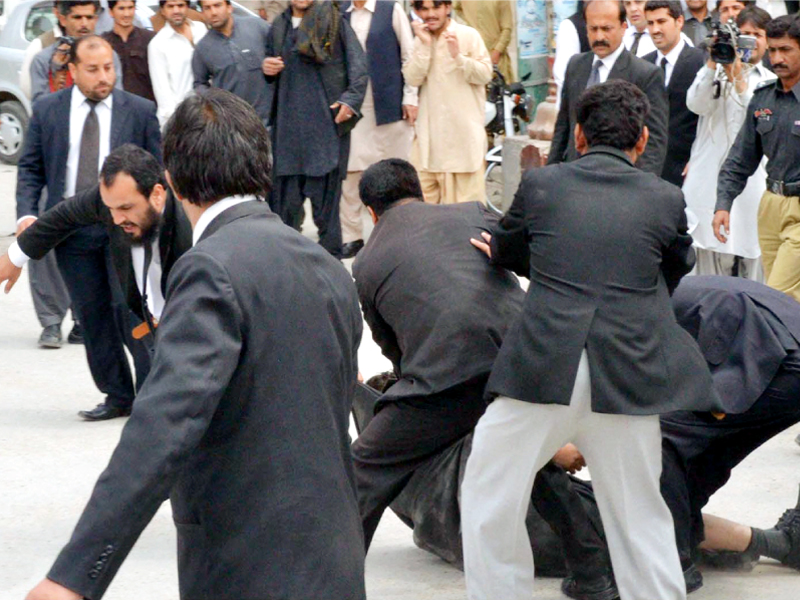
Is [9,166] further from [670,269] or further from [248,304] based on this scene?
[248,304]

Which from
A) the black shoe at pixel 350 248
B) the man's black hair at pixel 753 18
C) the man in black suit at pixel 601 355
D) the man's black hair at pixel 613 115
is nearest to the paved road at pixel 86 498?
the man in black suit at pixel 601 355

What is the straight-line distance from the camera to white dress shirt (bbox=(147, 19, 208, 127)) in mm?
9344

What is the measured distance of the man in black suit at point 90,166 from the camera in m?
6.61

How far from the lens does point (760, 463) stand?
19.7 feet

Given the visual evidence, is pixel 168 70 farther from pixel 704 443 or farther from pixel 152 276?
pixel 704 443

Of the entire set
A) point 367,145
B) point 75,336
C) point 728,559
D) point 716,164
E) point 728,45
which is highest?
point 728,45

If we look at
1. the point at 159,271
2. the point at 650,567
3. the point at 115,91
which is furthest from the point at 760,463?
the point at 115,91

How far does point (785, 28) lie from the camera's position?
6344mm

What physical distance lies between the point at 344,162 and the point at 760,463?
4.37 metres

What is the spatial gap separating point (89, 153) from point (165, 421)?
4.67 meters

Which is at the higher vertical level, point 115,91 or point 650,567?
point 115,91

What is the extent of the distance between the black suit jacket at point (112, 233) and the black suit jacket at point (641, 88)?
251 cm

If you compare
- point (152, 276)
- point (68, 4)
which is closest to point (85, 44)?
point (152, 276)

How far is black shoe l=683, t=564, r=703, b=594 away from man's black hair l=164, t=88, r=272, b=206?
8.08 ft
